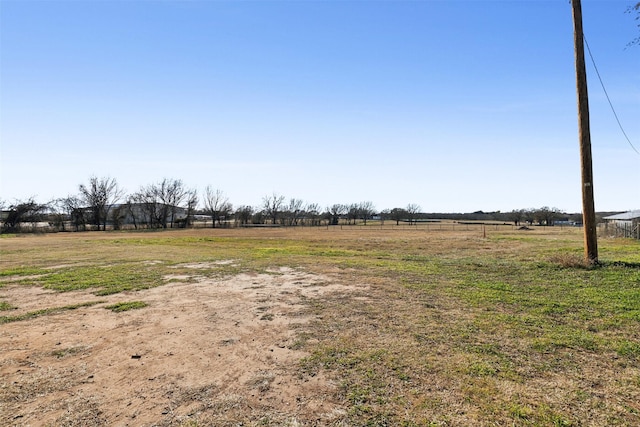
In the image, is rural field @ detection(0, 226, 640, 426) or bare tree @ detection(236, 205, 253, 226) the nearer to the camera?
rural field @ detection(0, 226, 640, 426)

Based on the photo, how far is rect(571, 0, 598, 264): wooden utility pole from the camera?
10.9 metres

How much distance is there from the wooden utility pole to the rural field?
247 cm

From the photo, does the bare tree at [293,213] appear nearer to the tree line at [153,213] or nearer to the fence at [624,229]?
the tree line at [153,213]

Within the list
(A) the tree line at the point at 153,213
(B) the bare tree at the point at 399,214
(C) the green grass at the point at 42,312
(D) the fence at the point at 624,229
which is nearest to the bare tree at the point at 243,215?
(A) the tree line at the point at 153,213

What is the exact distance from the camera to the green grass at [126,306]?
6708 millimetres

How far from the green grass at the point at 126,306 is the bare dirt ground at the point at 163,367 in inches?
5.2

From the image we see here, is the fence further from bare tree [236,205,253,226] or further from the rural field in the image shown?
bare tree [236,205,253,226]

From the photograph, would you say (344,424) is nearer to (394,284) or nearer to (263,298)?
(263,298)

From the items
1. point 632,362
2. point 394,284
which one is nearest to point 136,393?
point 632,362

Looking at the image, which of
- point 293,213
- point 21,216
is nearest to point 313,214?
point 293,213

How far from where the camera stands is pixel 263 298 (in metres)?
7.68

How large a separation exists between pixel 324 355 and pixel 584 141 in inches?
466

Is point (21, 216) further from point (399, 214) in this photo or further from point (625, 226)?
point (399, 214)

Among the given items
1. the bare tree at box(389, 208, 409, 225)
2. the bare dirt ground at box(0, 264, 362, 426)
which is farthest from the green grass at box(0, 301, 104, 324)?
the bare tree at box(389, 208, 409, 225)
